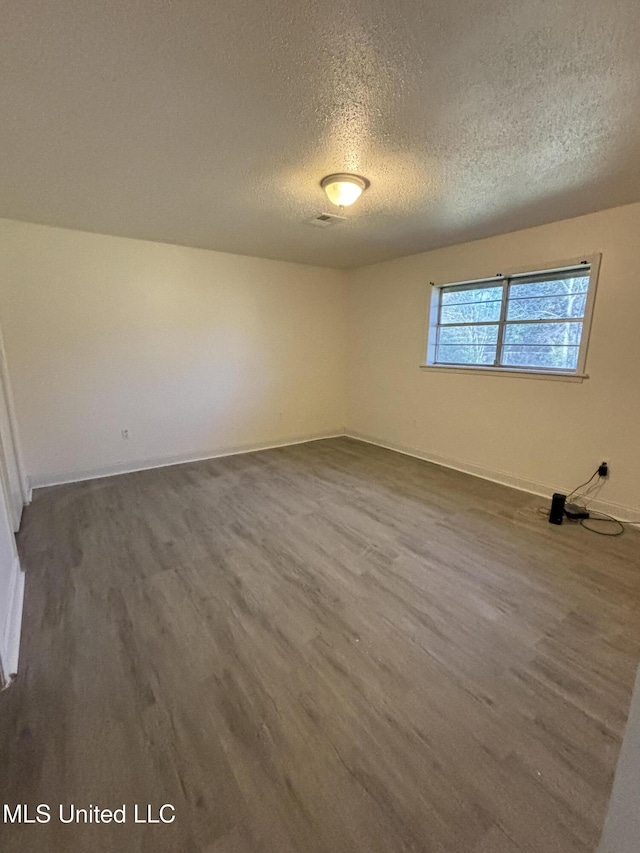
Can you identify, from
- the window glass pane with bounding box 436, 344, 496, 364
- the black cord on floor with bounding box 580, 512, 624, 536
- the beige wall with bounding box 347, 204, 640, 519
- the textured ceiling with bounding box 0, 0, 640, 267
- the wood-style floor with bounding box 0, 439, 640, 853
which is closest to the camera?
the wood-style floor with bounding box 0, 439, 640, 853

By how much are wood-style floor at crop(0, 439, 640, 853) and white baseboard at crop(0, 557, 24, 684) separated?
0.06 meters

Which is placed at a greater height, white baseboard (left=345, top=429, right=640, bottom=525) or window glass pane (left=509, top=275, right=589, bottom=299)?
window glass pane (left=509, top=275, right=589, bottom=299)

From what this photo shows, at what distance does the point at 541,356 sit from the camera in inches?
141

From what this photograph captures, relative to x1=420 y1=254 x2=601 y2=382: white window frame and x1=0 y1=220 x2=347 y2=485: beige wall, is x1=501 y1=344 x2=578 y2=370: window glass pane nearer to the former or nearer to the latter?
x1=420 y1=254 x2=601 y2=382: white window frame

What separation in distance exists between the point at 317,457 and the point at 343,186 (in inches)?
121

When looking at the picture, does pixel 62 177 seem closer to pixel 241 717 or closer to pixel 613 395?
pixel 241 717

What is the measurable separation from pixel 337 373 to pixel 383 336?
0.98 metres

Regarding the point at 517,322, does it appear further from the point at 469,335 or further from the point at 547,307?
the point at 469,335

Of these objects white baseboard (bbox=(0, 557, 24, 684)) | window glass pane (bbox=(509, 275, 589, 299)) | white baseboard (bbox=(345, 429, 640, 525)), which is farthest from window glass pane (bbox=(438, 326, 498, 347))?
white baseboard (bbox=(0, 557, 24, 684))

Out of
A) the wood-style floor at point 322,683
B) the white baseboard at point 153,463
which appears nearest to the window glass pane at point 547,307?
the wood-style floor at point 322,683

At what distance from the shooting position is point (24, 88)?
62.0 inches

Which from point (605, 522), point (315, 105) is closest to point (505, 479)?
point (605, 522)

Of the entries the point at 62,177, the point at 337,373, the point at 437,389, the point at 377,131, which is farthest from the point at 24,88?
the point at 337,373

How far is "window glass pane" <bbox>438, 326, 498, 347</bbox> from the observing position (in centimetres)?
397
